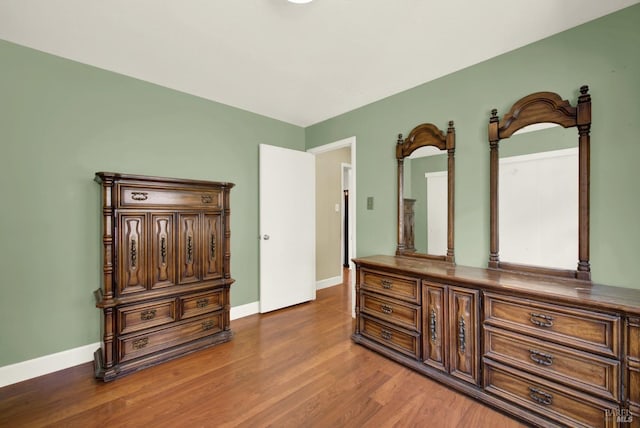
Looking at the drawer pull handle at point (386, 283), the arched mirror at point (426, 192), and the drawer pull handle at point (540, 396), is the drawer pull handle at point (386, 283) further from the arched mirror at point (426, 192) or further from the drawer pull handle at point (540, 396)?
the drawer pull handle at point (540, 396)

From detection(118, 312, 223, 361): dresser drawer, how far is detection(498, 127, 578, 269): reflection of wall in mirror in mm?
2656

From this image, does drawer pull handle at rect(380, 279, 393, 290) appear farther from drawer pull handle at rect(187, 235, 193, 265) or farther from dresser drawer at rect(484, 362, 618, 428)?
drawer pull handle at rect(187, 235, 193, 265)

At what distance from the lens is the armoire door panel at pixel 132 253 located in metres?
2.21

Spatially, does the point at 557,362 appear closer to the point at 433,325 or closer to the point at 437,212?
the point at 433,325

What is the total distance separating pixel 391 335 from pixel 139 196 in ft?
8.00

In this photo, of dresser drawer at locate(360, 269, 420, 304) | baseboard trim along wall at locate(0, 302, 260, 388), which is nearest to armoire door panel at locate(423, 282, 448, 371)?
dresser drawer at locate(360, 269, 420, 304)

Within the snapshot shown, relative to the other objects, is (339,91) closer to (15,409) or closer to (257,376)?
(257,376)

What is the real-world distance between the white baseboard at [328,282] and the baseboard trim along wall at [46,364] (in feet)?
9.53

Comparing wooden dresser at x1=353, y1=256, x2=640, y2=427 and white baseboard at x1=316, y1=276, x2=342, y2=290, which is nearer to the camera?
wooden dresser at x1=353, y1=256, x2=640, y2=427

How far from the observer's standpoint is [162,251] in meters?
2.41

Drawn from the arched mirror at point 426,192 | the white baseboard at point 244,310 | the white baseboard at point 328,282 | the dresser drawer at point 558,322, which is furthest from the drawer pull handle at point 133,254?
the white baseboard at point 328,282

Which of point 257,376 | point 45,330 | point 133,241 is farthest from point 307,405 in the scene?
point 45,330

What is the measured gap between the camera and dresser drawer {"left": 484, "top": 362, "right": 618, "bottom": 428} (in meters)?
1.48

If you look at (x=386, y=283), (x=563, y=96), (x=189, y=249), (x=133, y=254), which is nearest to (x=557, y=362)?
(x=386, y=283)
